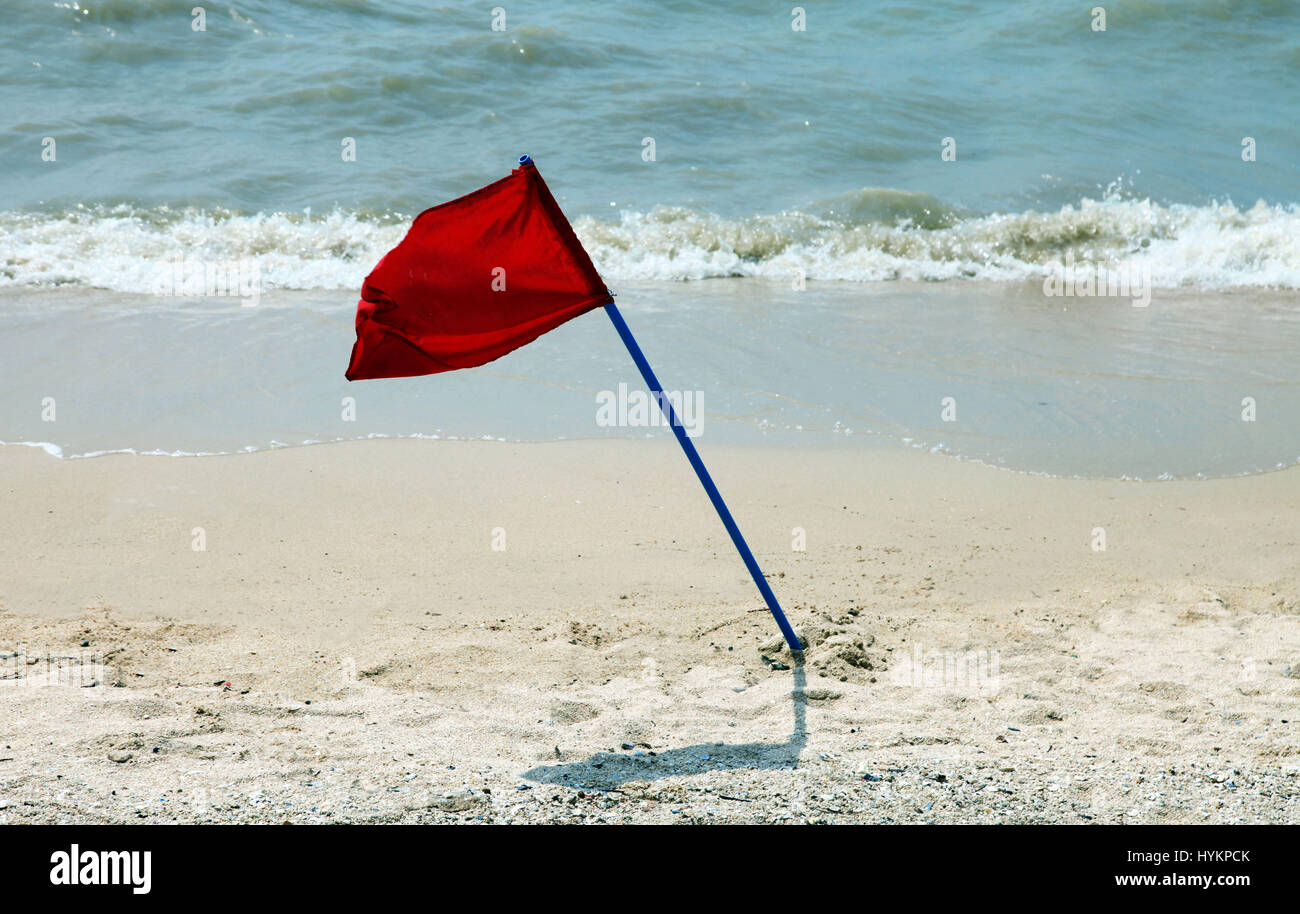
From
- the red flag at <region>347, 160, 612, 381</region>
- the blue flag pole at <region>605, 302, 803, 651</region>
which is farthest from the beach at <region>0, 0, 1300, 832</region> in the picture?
the blue flag pole at <region>605, 302, 803, 651</region>

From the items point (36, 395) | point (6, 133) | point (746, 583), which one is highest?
point (6, 133)

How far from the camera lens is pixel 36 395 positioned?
22.6 ft

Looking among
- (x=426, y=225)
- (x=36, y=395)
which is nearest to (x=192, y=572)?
(x=426, y=225)

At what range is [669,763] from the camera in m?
3.52

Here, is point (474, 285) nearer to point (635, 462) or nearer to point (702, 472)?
point (702, 472)

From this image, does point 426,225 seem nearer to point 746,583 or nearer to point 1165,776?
point 746,583

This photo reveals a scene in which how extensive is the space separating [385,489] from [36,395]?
285 cm

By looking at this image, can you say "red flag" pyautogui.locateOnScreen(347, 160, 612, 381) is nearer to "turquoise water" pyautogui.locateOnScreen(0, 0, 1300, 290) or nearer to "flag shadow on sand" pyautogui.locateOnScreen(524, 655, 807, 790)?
"flag shadow on sand" pyautogui.locateOnScreen(524, 655, 807, 790)

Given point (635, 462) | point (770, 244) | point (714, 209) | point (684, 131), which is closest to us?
point (635, 462)

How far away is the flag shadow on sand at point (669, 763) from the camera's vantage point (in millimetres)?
3402

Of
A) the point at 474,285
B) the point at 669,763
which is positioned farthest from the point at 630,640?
the point at 474,285

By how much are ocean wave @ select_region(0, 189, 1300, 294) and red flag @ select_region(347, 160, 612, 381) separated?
21.1 feet

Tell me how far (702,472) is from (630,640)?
2.88ft

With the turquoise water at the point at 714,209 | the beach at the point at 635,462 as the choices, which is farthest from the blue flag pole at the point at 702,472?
the turquoise water at the point at 714,209
